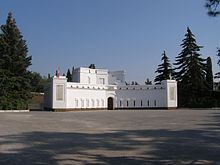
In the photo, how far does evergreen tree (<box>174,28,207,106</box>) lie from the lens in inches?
2032

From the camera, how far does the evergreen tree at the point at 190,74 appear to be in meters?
51.6

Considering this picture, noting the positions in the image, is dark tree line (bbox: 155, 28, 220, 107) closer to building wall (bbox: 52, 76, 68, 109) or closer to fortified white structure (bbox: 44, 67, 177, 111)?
fortified white structure (bbox: 44, 67, 177, 111)

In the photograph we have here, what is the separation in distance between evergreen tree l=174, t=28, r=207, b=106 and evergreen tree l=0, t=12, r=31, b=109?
2467 cm

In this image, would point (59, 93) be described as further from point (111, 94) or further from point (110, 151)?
point (110, 151)

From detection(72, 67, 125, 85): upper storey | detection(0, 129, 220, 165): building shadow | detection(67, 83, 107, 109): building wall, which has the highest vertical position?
detection(72, 67, 125, 85): upper storey

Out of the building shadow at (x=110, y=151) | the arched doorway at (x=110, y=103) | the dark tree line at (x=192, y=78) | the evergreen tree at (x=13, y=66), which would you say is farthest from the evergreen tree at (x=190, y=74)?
the building shadow at (x=110, y=151)

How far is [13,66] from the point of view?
47250 mm

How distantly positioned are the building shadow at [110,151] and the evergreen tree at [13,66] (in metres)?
33.9

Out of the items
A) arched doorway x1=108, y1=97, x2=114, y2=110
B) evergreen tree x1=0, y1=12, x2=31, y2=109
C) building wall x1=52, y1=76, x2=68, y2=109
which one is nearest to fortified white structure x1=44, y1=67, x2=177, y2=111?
arched doorway x1=108, y1=97, x2=114, y2=110

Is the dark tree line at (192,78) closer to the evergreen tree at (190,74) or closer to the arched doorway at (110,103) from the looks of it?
the evergreen tree at (190,74)

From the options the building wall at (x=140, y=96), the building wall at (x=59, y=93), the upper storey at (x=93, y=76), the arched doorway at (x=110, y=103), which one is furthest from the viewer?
the upper storey at (x=93, y=76)

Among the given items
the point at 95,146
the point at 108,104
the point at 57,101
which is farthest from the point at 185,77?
the point at 95,146

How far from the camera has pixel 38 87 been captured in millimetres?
89438

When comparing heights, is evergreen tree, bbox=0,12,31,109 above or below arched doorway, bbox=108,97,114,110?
above
